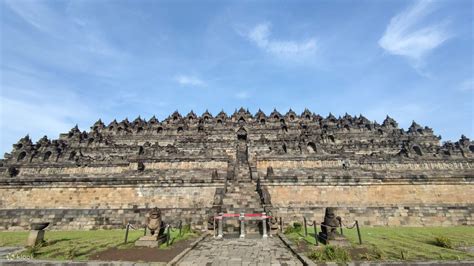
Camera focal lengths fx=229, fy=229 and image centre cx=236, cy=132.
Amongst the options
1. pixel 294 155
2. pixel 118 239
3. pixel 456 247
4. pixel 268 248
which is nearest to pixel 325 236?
pixel 268 248

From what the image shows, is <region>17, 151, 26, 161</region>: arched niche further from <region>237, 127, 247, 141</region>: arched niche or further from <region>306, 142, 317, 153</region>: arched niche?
<region>306, 142, 317, 153</region>: arched niche

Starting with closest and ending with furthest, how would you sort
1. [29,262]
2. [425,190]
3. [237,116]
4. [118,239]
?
[29,262] < [118,239] < [425,190] < [237,116]

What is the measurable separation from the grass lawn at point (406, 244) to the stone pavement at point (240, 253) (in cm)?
172

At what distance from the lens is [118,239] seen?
10445 mm

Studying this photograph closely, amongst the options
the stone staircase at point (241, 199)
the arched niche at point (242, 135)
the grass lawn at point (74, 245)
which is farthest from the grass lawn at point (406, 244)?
the arched niche at point (242, 135)

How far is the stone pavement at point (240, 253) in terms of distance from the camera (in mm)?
7037

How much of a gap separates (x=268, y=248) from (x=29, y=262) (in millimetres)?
7682

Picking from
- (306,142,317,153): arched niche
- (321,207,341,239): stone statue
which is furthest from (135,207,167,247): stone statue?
(306,142,317,153): arched niche

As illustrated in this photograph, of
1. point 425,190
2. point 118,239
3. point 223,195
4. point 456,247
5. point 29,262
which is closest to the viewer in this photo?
point 29,262

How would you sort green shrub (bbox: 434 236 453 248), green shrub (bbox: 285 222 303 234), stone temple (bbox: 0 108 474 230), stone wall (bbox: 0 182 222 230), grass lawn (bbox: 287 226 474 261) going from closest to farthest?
1. grass lawn (bbox: 287 226 474 261)
2. green shrub (bbox: 434 236 453 248)
3. green shrub (bbox: 285 222 303 234)
4. stone temple (bbox: 0 108 474 230)
5. stone wall (bbox: 0 182 222 230)

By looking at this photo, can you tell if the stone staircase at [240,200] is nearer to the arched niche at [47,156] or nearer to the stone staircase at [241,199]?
the stone staircase at [241,199]

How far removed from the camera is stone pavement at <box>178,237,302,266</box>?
277 inches

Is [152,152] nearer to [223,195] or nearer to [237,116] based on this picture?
[223,195]

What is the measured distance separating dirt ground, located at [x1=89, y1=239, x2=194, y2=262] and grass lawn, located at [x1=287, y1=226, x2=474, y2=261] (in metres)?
5.45
